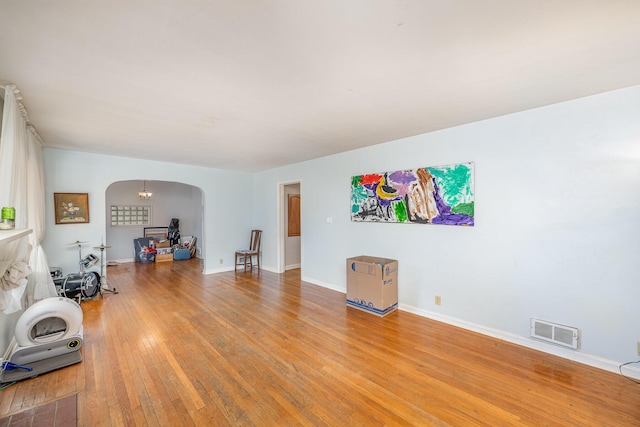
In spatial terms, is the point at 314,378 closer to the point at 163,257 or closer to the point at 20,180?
the point at 20,180

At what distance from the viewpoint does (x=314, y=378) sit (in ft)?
7.19

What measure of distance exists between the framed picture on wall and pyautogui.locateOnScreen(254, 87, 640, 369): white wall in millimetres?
5131

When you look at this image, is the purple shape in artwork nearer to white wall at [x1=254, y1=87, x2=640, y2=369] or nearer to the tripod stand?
white wall at [x1=254, y1=87, x2=640, y2=369]

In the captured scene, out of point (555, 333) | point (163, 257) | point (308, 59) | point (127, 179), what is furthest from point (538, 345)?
point (163, 257)

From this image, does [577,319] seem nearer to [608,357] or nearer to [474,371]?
[608,357]

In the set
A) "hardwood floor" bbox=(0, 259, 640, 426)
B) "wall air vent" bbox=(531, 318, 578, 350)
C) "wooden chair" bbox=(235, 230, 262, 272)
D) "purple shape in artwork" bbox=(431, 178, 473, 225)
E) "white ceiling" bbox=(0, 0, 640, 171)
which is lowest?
"hardwood floor" bbox=(0, 259, 640, 426)

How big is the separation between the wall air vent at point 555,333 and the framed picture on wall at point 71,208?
6.62 m

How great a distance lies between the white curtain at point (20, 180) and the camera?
2.05 meters

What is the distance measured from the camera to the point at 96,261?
454 cm

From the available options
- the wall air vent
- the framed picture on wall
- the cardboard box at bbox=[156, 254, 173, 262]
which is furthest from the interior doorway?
the wall air vent

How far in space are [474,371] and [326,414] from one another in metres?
1.39

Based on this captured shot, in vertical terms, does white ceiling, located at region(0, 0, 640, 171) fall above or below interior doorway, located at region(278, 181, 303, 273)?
above

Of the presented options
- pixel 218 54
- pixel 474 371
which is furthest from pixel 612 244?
pixel 218 54

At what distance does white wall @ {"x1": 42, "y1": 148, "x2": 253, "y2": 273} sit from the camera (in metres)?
4.32
